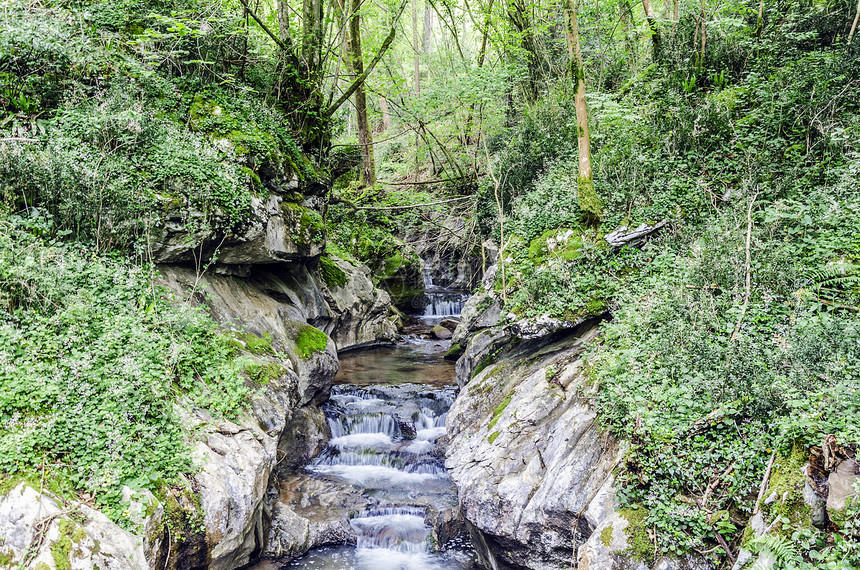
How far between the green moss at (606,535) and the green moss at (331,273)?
1090 cm

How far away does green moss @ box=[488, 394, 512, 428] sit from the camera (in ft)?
25.4

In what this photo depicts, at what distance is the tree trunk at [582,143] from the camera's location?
349 inches

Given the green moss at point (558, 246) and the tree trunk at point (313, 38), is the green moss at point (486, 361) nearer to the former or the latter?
the green moss at point (558, 246)

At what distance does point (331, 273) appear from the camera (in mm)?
14766

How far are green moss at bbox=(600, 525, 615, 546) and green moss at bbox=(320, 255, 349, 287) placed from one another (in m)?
10.9

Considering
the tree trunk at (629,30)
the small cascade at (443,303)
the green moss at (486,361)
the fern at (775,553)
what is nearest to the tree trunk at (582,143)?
the green moss at (486,361)

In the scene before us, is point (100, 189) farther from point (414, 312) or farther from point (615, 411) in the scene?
point (414, 312)

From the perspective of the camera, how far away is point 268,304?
407 inches

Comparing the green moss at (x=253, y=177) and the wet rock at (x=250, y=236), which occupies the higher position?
the green moss at (x=253, y=177)

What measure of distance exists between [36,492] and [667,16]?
15.8m

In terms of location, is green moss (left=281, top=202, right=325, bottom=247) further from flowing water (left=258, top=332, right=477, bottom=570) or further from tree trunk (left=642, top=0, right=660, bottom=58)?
tree trunk (left=642, top=0, right=660, bottom=58)

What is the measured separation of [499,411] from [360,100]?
40.5 ft

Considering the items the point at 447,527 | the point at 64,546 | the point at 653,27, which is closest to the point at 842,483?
the point at 447,527

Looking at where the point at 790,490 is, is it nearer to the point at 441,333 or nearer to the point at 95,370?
the point at 95,370
